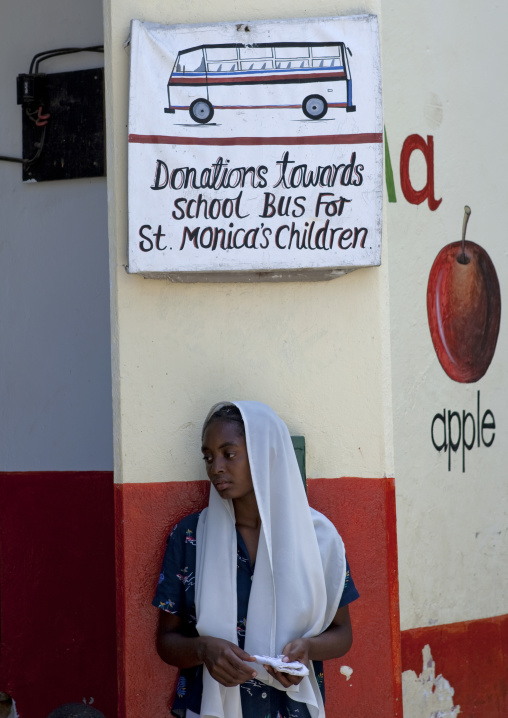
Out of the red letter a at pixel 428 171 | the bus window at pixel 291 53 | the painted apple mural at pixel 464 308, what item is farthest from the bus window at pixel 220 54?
the painted apple mural at pixel 464 308

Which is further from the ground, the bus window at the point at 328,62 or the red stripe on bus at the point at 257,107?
the bus window at the point at 328,62

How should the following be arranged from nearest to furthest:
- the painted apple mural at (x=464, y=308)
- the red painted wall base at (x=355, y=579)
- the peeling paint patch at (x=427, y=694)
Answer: the red painted wall base at (x=355, y=579) < the peeling paint patch at (x=427, y=694) < the painted apple mural at (x=464, y=308)

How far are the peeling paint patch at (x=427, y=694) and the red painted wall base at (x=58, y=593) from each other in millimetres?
1329

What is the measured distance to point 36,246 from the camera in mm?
4340

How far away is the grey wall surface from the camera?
424 centimetres

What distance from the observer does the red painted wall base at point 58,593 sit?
13.5 feet

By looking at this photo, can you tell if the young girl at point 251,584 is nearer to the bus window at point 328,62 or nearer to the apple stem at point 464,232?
the bus window at point 328,62

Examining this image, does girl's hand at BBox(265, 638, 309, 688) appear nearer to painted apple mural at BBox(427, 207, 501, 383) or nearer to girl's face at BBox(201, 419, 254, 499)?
girl's face at BBox(201, 419, 254, 499)

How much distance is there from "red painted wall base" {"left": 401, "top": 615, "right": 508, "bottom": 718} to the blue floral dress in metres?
0.97

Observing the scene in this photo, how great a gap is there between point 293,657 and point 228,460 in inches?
23.5

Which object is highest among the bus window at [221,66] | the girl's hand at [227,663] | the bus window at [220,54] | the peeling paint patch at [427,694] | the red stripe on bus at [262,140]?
the bus window at [220,54]

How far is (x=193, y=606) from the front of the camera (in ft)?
9.03

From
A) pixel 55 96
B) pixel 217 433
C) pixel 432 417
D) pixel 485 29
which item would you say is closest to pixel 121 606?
pixel 217 433

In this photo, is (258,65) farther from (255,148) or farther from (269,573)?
(269,573)
